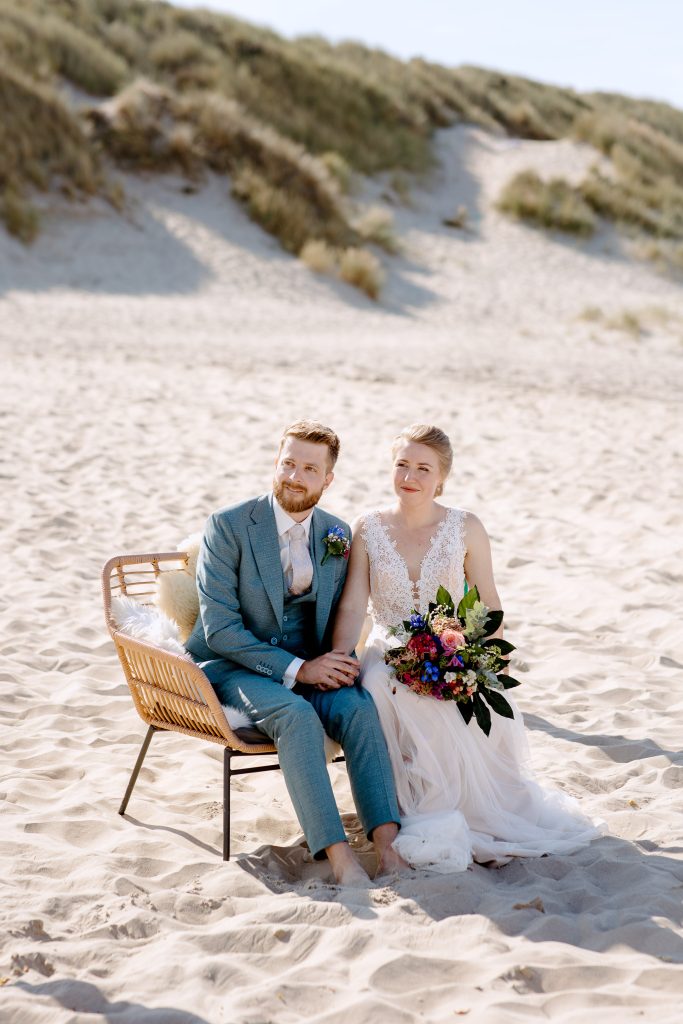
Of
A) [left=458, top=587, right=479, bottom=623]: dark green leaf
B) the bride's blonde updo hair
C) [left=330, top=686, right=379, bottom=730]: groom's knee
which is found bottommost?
[left=330, top=686, right=379, bottom=730]: groom's knee

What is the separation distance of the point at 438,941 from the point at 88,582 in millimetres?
3933

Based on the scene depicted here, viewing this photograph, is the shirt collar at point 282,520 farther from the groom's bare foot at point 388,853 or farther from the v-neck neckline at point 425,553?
the groom's bare foot at point 388,853

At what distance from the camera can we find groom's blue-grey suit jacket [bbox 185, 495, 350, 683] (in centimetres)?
398

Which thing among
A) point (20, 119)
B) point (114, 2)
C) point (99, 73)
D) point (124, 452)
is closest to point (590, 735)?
point (124, 452)

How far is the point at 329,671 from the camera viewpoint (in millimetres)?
3906

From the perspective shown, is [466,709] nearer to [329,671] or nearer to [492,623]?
[492,623]

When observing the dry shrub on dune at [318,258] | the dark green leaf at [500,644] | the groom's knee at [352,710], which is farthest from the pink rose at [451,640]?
the dry shrub on dune at [318,258]

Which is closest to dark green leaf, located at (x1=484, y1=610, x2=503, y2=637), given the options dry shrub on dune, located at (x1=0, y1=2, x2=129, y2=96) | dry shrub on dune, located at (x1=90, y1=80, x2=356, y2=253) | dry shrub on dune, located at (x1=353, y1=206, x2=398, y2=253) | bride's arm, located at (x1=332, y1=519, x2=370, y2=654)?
bride's arm, located at (x1=332, y1=519, x2=370, y2=654)

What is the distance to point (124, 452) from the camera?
376 inches

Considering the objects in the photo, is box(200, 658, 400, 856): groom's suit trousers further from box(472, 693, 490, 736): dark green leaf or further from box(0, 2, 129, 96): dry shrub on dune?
box(0, 2, 129, 96): dry shrub on dune

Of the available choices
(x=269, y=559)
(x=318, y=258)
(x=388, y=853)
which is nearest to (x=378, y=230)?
(x=318, y=258)

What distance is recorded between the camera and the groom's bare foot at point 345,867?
3.51m

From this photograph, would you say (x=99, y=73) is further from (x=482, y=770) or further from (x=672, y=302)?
(x=482, y=770)

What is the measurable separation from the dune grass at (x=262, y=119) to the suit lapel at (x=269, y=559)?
49.6ft
